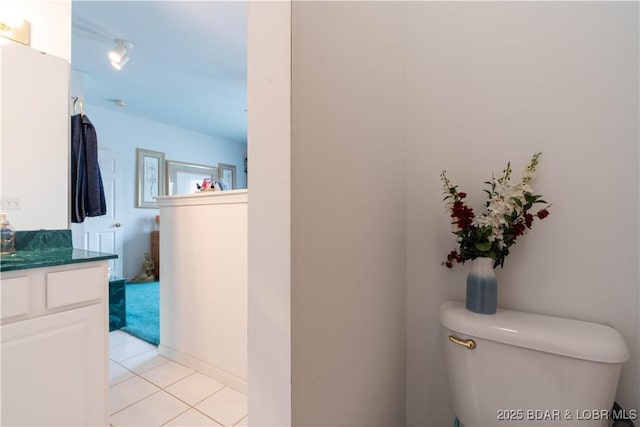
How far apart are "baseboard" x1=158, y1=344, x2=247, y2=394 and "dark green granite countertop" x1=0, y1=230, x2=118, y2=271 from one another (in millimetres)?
947

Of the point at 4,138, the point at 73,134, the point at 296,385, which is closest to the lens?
the point at 296,385

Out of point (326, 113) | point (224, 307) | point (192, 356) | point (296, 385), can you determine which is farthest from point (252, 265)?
point (192, 356)

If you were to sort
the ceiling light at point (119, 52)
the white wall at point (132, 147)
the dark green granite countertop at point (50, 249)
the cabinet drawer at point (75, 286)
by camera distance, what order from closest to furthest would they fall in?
1. the cabinet drawer at point (75, 286)
2. the dark green granite countertop at point (50, 249)
3. the ceiling light at point (119, 52)
4. the white wall at point (132, 147)

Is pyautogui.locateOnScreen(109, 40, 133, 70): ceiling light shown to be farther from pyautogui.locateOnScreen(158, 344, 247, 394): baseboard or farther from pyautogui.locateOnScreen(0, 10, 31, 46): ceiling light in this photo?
pyautogui.locateOnScreen(158, 344, 247, 394): baseboard

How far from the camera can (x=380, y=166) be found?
2.86 ft

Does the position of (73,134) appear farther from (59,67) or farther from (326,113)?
(326,113)

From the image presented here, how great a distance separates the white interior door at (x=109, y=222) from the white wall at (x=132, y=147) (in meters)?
0.08

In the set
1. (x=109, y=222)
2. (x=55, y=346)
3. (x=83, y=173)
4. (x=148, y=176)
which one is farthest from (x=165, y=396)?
(x=148, y=176)

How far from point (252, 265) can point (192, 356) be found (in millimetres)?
1712

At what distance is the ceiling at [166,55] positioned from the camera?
1965 mm

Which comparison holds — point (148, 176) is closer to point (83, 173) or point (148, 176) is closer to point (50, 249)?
point (83, 173)

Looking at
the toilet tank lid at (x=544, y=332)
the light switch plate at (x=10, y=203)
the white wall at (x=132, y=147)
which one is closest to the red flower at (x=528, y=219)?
the toilet tank lid at (x=544, y=332)

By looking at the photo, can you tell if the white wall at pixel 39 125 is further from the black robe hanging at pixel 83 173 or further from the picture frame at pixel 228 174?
the picture frame at pixel 228 174

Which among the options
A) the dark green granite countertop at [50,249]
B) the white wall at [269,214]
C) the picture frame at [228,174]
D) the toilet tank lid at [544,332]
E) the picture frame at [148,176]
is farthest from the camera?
the picture frame at [228,174]
